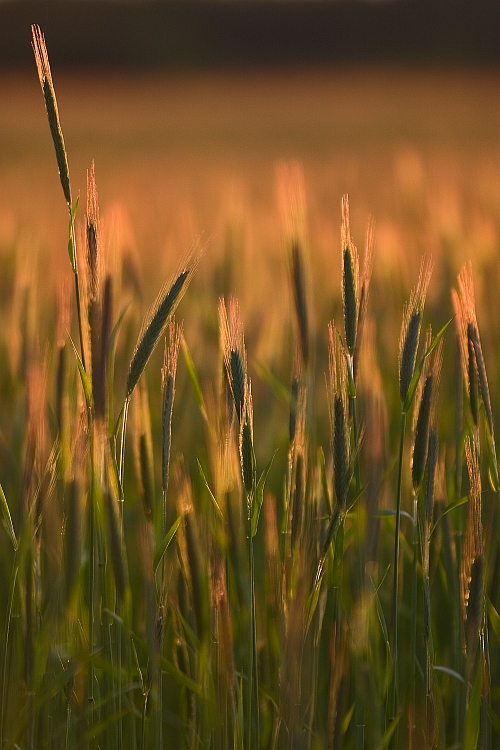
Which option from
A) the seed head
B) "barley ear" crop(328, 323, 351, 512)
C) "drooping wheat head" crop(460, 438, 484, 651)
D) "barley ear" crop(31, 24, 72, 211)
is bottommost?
"drooping wheat head" crop(460, 438, 484, 651)

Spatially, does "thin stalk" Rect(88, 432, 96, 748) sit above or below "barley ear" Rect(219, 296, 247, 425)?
below

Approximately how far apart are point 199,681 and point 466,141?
4.01 m

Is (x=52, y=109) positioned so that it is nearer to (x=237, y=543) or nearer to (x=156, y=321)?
(x=156, y=321)

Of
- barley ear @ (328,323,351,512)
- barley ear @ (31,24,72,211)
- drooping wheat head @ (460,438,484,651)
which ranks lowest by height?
drooping wheat head @ (460,438,484,651)

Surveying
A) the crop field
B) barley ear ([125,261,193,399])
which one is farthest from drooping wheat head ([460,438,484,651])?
barley ear ([125,261,193,399])

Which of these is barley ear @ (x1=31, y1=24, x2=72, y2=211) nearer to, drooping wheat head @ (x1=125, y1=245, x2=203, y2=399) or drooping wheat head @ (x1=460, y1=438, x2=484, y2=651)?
drooping wheat head @ (x1=125, y1=245, x2=203, y2=399)

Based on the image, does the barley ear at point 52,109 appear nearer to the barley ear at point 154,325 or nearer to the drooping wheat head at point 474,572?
the barley ear at point 154,325

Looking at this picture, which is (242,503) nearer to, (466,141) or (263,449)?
(263,449)

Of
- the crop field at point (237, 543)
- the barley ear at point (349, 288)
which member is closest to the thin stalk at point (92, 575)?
the crop field at point (237, 543)

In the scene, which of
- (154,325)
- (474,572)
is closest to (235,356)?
(154,325)

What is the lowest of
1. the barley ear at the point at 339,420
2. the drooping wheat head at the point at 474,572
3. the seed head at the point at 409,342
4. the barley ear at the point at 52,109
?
the drooping wheat head at the point at 474,572

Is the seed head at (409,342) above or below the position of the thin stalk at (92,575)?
above

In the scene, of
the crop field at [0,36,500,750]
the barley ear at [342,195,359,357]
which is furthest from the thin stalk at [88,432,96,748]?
the barley ear at [342,195,359,357]

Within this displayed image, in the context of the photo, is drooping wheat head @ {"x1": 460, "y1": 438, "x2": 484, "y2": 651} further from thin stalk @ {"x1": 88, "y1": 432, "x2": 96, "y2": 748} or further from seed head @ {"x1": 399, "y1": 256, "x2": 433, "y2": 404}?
thin stalk @ {"x1": 88, "y1": 432, "x2": 96, "y2": 748}
